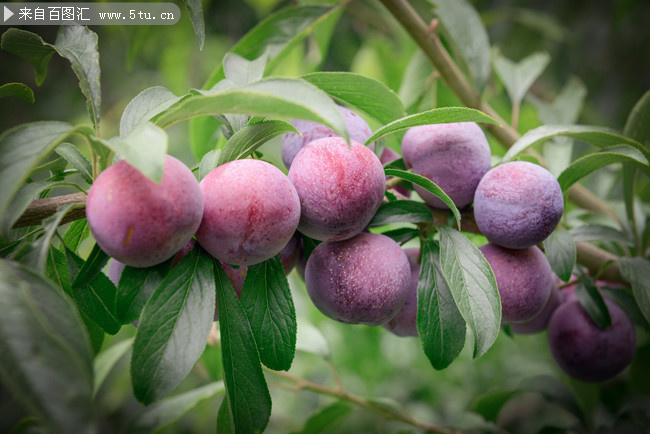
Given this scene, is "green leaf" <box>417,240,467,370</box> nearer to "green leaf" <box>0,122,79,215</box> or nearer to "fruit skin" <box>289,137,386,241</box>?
"fruit skin" <box>289,137,386,241</box>

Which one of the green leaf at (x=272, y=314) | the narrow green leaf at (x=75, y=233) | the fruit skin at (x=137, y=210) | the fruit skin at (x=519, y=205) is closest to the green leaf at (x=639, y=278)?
the fruit skin at (x=519, y=205)

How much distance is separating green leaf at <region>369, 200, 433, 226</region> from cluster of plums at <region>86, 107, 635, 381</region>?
20 mm

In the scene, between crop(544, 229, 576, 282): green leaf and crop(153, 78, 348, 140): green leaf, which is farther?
crop(544, 229, 576, 282): green leaf

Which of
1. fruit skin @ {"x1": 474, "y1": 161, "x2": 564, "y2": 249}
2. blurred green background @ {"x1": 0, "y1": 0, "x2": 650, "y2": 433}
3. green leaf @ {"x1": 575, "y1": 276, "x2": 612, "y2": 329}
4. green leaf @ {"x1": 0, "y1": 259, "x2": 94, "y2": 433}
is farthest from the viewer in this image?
blurred green background @ {"x1": 0, "y1": 0, "x2": 650, "y2": 433}

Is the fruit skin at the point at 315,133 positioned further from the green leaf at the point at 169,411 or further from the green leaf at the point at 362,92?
the green leaf at the point at 169,411

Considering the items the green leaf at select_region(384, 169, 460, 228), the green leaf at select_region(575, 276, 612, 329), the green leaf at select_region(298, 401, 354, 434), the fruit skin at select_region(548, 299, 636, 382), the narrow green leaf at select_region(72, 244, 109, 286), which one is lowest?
the green leaf at select_region(298, 401, 354, 434)

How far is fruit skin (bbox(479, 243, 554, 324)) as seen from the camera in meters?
0.48

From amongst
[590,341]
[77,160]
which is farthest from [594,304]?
[77,160]

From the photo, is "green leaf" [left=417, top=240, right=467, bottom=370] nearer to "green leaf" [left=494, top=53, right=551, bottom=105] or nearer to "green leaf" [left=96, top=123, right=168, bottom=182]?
"green leaf" [left=96, top=123, right=168, bottom=182]

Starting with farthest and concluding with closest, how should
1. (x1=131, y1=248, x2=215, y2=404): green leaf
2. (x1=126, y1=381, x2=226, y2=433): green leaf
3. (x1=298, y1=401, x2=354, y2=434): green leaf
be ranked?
(x1=298, y1=401, x2=354, y2=434): green leaf → (x1=126, y1=381, x2=226, y2=433): green leaf → (x1=131, y1=248, x2=215, y2=404): green leaf

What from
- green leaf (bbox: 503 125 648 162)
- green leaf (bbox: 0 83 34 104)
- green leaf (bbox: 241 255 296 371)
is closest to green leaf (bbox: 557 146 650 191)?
green leaf (bbox: 503 125 648 162)

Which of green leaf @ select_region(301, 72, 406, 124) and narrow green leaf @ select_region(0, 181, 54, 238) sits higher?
green leaf @ select_region(301, 72, 406, 124)

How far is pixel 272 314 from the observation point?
440mm

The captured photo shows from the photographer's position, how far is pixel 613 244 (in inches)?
Result: 29.6
